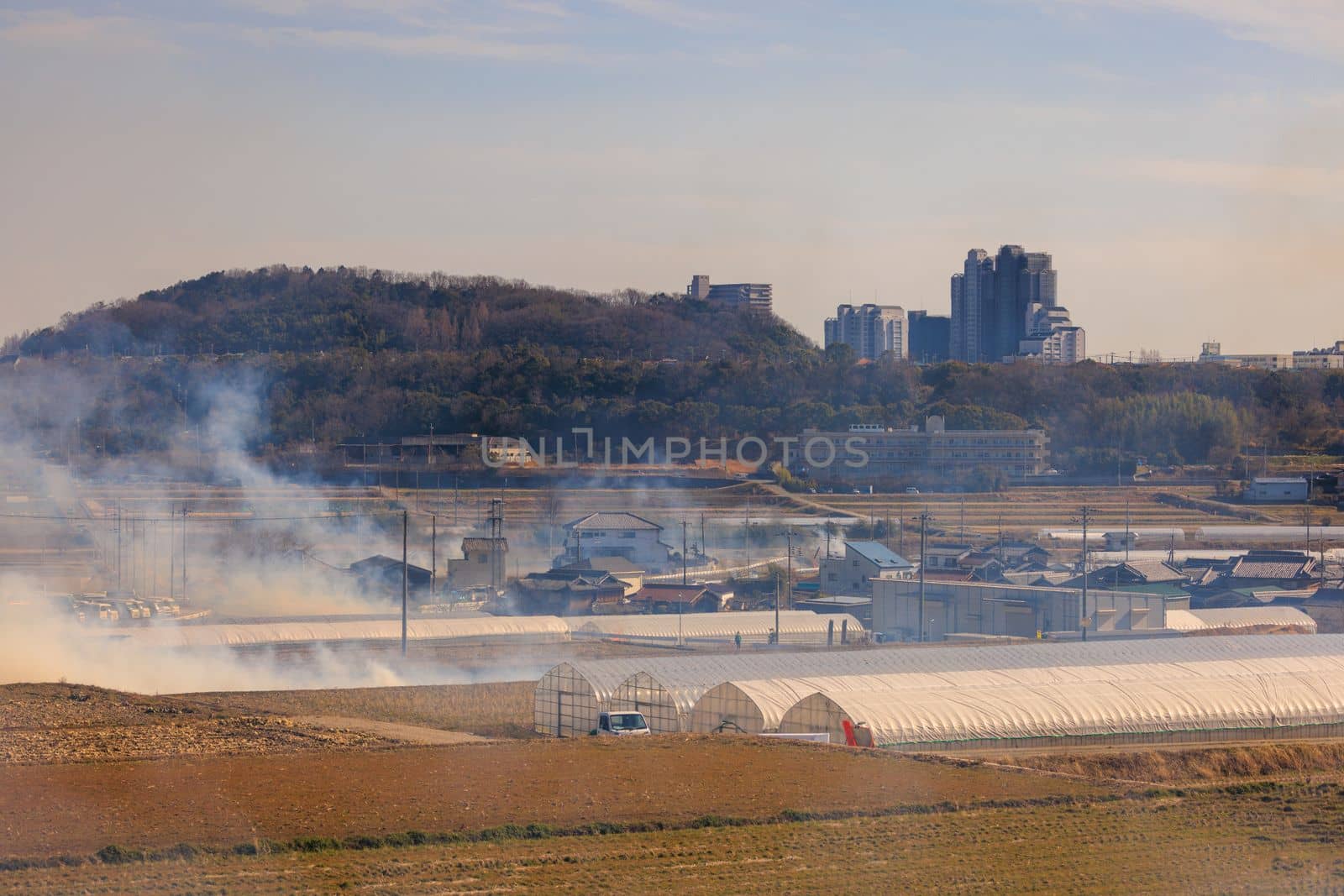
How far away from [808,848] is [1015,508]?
33.4 m

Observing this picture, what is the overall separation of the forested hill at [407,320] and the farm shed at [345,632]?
34.1 meters

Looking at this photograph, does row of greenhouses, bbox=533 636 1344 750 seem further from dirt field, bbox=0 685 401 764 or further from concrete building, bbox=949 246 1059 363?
concrete building, bbox=949 246 1059 363

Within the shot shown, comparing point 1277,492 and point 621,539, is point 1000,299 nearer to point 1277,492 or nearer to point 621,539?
point 1277,492

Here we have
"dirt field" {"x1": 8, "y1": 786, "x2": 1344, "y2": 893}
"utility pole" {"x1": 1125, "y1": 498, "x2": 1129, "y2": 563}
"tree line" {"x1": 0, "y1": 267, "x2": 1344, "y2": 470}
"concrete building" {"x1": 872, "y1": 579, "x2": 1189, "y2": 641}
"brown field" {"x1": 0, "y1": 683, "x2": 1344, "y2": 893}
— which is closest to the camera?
"dirt field" {"x1": 8, "y1": 786, "x2": 1344, "y2": 893}

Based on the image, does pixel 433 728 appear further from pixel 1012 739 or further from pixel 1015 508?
pixel 1015 508

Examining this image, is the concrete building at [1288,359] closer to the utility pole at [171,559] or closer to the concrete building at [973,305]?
the concrete building at [973,305]

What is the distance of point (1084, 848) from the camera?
10.4 m

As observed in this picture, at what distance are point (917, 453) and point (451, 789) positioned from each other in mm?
38805

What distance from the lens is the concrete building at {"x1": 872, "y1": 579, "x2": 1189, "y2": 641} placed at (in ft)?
82.0

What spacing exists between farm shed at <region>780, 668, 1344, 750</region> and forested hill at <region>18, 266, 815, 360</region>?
146 ft

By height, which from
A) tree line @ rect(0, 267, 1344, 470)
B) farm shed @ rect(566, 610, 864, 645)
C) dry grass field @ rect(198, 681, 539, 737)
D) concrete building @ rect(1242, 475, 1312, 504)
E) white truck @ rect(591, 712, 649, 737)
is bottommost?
farm shed @ rect(566, 610, 864, 645)

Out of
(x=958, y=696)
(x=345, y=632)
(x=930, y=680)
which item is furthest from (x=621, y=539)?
(x=958, y=696)

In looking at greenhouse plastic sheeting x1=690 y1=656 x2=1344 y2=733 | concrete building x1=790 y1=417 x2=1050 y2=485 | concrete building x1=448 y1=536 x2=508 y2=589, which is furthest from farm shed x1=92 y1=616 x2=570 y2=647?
concrete building x1=790 y1=417 x2=1050 y2=485

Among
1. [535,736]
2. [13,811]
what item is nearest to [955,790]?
[535,736]
